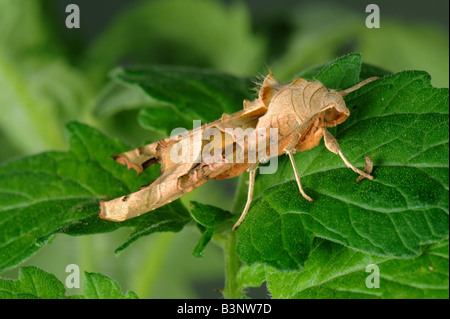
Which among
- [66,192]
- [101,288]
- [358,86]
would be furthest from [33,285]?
[358,86]

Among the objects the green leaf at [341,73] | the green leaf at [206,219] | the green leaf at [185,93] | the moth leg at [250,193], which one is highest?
the green leaf at [185,93]

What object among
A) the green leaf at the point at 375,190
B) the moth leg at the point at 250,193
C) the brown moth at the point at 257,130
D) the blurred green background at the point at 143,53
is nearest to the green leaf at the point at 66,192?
the brown moth at the point at 257,130

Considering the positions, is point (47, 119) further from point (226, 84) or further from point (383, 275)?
point (383, 275)

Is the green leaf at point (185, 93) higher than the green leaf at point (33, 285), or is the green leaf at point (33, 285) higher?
the green leaf at point (185, 93)

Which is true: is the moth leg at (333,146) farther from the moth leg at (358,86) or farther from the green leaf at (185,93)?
the green leaf at (185,93)

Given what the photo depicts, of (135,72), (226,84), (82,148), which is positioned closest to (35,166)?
(82,148)

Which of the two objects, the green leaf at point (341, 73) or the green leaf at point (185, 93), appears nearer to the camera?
the green leaf at point (341, 73)
